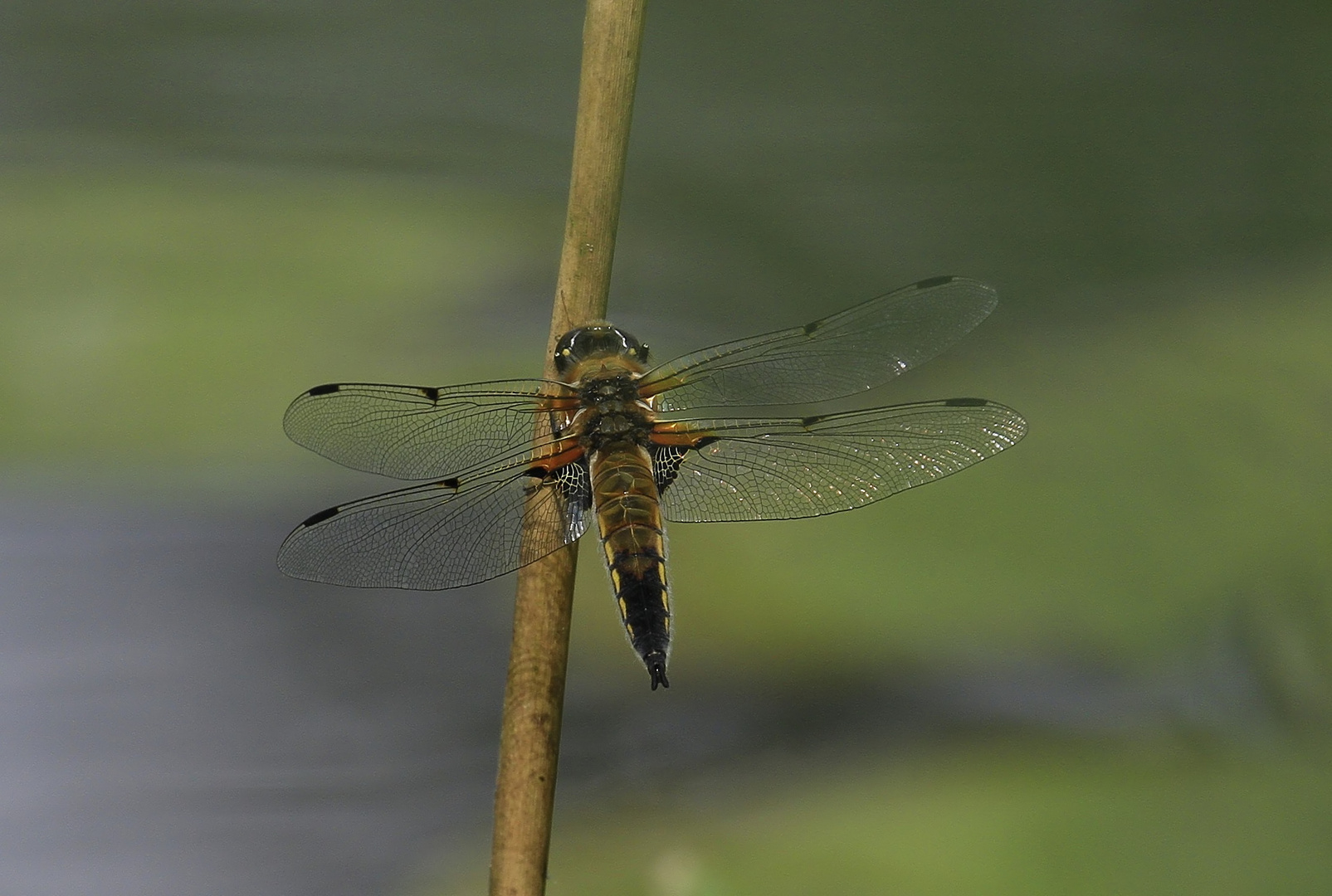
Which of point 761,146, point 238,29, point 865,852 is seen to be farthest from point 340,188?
point 865,852

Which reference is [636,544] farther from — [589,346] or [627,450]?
[589,346]

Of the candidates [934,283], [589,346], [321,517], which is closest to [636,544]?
[589,346]

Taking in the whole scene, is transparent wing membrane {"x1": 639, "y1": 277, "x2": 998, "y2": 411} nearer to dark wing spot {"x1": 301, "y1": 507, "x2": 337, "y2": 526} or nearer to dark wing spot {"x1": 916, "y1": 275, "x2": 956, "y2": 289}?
dark wing spot {"x1": 916, "y1": 275, "x2": 956, "y2": 289}

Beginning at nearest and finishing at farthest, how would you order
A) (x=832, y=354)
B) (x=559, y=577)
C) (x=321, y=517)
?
(x=559, y=577), (x=321, y=517), (x=832, y=354)

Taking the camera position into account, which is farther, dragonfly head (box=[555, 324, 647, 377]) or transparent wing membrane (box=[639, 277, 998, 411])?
transparent wing membrane (box=[639, 277, 998, 411])

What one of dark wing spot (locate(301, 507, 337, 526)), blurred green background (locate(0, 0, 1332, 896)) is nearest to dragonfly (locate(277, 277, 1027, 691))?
dark wing spot (locate(301, 507, 337, 526))

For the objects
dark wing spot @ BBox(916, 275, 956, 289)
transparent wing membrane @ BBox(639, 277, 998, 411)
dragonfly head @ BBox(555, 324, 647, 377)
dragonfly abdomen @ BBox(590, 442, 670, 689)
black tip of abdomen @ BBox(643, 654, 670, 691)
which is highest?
dark wing spot @ BBox(916, 275, 956, 289)
